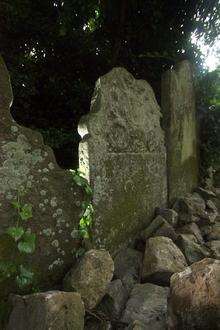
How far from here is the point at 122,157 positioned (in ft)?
12.5

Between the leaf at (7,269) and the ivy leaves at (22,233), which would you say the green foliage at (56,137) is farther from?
the leaf at (7,269)

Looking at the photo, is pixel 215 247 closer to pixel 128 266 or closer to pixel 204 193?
pixel 128 266

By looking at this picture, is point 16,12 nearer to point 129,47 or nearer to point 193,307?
point 129,47

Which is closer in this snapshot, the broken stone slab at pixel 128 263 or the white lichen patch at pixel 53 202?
the white lichen patch at pixel 53 202

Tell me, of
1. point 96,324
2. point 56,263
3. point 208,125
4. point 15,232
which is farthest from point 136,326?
point 208,125

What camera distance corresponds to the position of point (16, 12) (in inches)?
214

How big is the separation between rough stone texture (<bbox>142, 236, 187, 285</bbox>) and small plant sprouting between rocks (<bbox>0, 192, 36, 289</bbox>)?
1.06m

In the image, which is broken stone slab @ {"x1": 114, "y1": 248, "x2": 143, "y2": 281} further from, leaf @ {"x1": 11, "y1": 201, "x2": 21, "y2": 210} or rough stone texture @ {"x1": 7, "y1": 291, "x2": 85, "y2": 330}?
leaf @ {"x1": 11, "y1": 201, "x2": 21, "y2": 210}

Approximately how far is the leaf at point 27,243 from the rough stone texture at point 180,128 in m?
2.60

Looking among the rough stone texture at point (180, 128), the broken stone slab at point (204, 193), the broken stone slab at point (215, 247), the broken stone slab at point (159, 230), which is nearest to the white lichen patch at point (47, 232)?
the broken stone slab at point (159, 230)

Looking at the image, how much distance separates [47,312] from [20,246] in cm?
51

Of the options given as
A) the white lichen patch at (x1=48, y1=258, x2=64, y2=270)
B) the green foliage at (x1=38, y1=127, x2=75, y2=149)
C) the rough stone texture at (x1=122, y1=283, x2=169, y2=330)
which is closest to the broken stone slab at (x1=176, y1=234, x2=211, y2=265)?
the rough stone texture at (x1=122, y1=283, x2=169, y2=330)

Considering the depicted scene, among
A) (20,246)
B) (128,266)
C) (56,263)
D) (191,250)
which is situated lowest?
(128,266)

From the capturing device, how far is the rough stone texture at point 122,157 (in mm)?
3377
